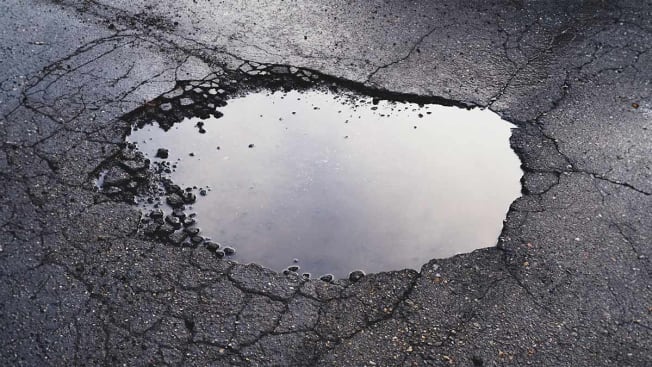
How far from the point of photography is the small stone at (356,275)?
3191mm

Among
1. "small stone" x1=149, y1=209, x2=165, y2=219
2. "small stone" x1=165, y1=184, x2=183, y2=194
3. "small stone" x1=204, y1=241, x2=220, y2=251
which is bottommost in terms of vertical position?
"small stone" x1=204, y1=241, x2=220, y2=251

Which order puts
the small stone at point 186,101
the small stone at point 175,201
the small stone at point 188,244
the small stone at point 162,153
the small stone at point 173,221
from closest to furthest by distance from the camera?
the small stone at point 188,244 → the small stone at point 173,221 → the small stone at point 175,201 → the small stone at point 162,153 → the small stone at point 186,101

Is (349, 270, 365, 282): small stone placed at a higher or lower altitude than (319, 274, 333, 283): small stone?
lower

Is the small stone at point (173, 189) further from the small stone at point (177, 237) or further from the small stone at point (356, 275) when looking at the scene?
the small stone at point (356, 275)

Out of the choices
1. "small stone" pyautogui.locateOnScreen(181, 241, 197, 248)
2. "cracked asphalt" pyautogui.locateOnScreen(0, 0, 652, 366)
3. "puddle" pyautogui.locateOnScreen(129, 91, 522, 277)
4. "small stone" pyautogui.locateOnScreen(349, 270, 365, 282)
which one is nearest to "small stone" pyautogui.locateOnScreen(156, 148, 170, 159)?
"puddle" pyautogui.locateOnScreen(129, 91, 522, 277)

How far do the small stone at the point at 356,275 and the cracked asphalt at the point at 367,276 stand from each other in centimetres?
4

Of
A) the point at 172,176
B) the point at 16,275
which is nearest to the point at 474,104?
the point at 172,176

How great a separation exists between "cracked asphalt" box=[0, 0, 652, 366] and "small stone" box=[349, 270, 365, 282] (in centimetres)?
4

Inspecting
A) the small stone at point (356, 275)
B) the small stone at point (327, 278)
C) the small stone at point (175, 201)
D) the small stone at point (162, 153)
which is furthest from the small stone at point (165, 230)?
the small stone at point (356, 275)

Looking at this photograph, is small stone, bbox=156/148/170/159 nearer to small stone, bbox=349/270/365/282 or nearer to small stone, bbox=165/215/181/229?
small stone, bbox=165/215/181/229

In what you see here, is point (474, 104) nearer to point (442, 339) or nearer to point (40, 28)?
point (442, 339)

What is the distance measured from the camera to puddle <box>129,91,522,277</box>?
11.3 ft

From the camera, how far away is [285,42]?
4.76 meters

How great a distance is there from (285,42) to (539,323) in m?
2.94
